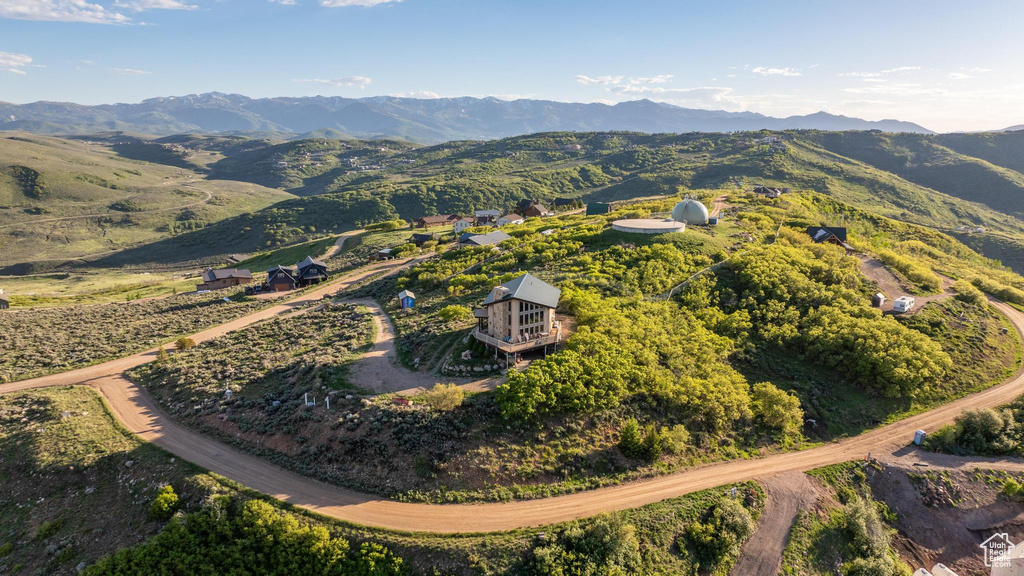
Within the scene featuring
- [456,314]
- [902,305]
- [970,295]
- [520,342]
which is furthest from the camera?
[970,295]

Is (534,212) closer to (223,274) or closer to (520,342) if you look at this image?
(223,274)

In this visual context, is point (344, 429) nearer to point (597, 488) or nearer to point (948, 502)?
point (597, 488)

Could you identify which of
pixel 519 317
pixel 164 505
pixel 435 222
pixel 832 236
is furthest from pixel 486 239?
pixel 164 505

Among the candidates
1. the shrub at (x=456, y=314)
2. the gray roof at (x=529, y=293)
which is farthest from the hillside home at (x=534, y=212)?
the gray roof at (x=529, y=293)

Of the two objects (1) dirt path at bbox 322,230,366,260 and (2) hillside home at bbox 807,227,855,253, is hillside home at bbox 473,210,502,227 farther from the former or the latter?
(2) hillside home at bbox 807,227,855,253

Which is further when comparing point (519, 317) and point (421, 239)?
point (421, 239)

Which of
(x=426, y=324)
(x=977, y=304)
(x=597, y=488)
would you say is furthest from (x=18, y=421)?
(x=977, y=304)

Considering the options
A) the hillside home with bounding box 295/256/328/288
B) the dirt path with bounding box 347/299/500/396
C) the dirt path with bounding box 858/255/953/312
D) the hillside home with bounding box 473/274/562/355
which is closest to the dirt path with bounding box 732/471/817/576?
the hillside home with bounding box 473/274/562/355
